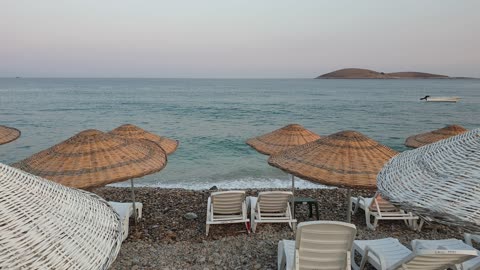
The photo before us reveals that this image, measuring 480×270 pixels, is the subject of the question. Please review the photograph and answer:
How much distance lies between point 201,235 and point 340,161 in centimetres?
332

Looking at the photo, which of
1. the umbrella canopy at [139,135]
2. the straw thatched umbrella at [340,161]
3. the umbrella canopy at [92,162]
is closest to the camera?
the straw thatched umbrella at [340,161]

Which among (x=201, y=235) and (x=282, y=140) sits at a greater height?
(x=282, y=140)

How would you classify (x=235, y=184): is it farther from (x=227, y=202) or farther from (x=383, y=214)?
(x=383, y=214)

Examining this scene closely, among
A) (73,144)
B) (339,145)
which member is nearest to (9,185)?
(73,144)

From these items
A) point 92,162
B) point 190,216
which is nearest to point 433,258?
point 92,162

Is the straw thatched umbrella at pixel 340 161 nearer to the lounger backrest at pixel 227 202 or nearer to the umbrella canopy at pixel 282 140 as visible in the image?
the lounger backrest at pixel 227 202

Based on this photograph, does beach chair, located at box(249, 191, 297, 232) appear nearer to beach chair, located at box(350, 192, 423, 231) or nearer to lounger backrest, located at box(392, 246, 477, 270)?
beach chair, located at box(350, 192, 423, 231)

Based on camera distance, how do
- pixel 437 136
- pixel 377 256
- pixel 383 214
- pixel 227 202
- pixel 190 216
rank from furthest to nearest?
pixel 437 136 → pixel 190 216 → pixel 383 214 → pixel 227 202 → pixel 377 256

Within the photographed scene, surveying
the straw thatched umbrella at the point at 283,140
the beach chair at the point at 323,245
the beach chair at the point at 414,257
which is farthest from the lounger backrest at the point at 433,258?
the straw thatched umbrella at the point at 283,140

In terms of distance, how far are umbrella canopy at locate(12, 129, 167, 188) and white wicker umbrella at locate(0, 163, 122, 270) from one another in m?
2.57

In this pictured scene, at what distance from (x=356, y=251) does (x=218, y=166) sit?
1089 cm

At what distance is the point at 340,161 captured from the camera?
425 centimetres

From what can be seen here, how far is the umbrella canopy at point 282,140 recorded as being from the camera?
7.13 metres

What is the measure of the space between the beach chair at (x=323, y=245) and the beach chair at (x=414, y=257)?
1.90 ft
